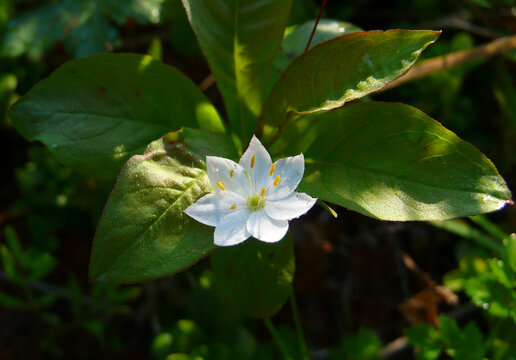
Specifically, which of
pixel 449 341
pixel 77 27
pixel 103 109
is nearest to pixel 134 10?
pixel 77 27

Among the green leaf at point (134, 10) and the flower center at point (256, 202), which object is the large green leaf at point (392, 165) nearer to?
the flower center at point (256, 202)

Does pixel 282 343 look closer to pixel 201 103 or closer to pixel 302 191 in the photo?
pixel 302 191

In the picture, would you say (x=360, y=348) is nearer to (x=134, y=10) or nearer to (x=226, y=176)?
Result: (x=226, y=176)

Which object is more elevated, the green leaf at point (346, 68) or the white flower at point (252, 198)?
the green leaf at point (346, 68)

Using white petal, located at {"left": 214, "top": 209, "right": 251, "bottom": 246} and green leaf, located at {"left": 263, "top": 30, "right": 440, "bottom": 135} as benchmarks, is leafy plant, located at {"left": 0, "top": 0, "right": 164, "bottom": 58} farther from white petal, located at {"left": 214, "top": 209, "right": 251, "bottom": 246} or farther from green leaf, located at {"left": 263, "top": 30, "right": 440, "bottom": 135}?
white petal, located at {"left": 214, "top": 209, "right": 251, "bottom": 246}

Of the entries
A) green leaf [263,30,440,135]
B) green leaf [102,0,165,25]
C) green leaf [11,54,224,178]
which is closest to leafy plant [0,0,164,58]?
green leaf [102,0,165,25]

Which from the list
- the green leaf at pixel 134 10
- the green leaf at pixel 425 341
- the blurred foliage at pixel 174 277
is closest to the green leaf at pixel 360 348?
the blurred foliage at pixel 174 277

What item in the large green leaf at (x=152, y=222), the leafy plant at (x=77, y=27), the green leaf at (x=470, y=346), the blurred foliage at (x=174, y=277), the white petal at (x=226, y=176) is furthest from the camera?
the leafy plant at (x=77, y=27)

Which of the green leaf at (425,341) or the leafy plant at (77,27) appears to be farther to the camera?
the leafy plant at (77,27)
